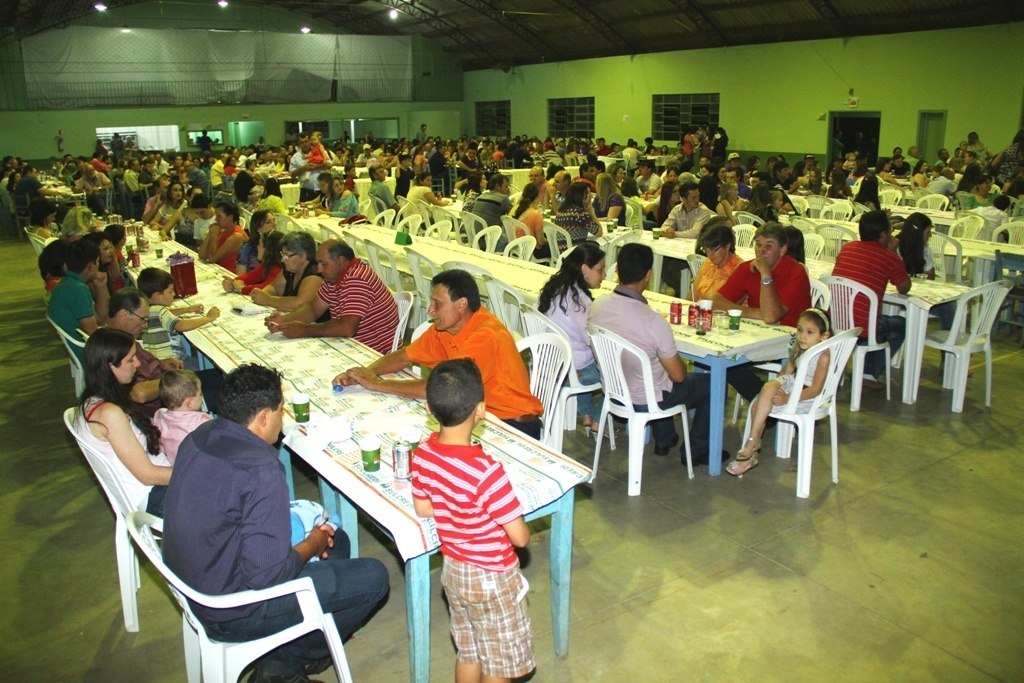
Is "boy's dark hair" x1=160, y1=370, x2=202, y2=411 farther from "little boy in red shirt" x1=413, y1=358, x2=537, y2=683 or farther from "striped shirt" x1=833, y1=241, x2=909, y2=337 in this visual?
"striped shirt" x1=833, y1=241, x2=909, y2=337

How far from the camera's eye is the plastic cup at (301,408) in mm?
2785

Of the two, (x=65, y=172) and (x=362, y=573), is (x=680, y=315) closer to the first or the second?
(x=362, y=573)

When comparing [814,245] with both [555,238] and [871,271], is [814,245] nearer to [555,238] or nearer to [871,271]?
[871,271]

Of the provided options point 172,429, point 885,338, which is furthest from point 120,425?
point 885,338

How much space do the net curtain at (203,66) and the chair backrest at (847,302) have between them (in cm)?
2159

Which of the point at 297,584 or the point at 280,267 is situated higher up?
the point at 280,267

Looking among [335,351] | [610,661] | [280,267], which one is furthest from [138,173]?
[610,661]

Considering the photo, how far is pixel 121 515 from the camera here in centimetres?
268

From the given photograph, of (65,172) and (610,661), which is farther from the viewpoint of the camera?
(65,172)

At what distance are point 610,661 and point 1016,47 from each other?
13987 millimetres

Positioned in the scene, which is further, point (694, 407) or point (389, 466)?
point (694, 407)

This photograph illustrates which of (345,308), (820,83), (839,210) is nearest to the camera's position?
(345,308)

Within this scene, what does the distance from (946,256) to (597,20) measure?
14894 millimetres

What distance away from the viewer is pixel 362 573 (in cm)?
238
